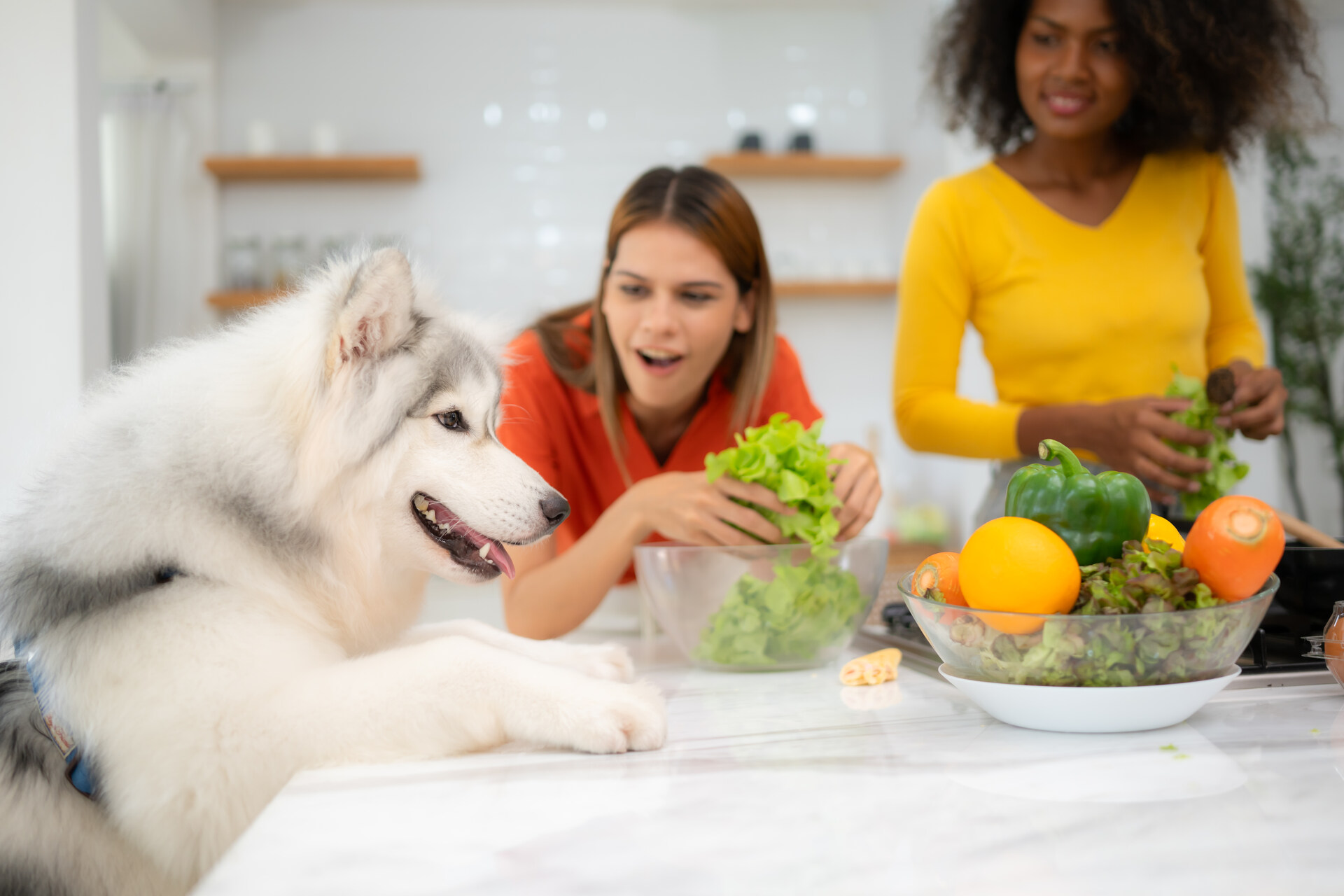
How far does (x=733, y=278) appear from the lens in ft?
5.68

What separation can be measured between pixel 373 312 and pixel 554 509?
0.29 m

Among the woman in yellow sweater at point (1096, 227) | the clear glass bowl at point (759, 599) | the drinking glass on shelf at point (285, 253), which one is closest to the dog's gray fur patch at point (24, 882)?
the clear glass bowl at point (759, 599)

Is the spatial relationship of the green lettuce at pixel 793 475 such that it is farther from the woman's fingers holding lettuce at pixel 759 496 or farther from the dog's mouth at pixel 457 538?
the dog's mouth at pixel 457 538

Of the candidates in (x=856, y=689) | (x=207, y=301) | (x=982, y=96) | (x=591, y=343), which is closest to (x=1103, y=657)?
(x=856, y=689)

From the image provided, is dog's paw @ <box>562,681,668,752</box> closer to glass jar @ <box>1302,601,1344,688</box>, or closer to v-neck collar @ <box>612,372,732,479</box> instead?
glass jar @ <box>1302,601,1344,688</box>

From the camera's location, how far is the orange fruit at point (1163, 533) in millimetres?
931

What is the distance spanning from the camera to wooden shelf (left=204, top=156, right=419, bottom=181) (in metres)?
4.39

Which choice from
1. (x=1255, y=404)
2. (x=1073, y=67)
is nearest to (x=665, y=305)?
(x=1073, y=67)

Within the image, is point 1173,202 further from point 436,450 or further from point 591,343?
point 436,450

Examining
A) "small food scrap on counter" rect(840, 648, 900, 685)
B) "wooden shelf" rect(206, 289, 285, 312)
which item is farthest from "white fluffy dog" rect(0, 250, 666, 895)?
"wooden shelf" rect(206, 289, 285, 312)

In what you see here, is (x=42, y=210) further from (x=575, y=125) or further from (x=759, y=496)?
(x=575, y=125)

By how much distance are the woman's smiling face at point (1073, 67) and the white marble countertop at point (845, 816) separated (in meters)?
1.26

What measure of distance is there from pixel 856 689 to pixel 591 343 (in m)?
1.02

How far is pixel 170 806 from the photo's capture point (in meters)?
0.74
